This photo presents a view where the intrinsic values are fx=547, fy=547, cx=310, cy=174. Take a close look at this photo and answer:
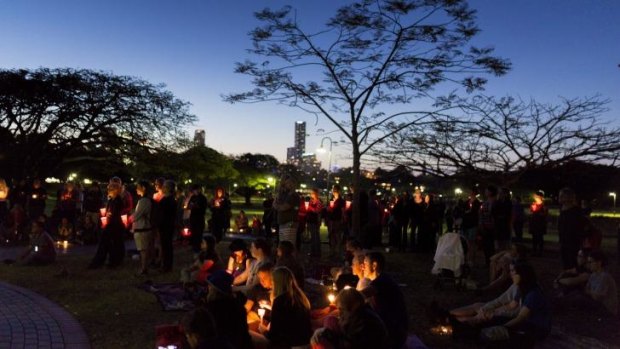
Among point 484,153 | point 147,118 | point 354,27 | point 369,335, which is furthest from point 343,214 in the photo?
point 147,118

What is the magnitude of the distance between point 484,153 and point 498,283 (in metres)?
5.23

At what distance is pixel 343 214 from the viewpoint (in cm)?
1413

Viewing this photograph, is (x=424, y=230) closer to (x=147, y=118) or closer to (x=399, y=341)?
(x=399, y=341)

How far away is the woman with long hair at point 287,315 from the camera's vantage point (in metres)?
4.93

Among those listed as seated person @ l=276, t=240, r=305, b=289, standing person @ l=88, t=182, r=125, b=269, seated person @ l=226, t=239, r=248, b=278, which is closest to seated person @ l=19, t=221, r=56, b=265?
standing person @ l=88, t=182, r=125, b=269

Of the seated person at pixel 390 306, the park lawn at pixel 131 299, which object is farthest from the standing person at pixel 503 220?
the seated person at pixel 390 306

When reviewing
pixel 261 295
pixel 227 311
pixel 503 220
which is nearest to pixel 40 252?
pixel 261 295

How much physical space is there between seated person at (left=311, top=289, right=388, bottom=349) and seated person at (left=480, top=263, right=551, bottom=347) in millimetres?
2223

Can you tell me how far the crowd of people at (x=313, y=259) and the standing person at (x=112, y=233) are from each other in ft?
0.06

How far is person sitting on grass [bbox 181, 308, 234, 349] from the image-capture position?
3441mm

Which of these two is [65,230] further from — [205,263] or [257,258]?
[257,258]

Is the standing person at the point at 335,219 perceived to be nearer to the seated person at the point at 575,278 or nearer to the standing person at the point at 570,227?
the standing person at the point at 570,227

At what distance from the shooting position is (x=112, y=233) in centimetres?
1083

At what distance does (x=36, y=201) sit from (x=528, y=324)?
1442 centimetres
